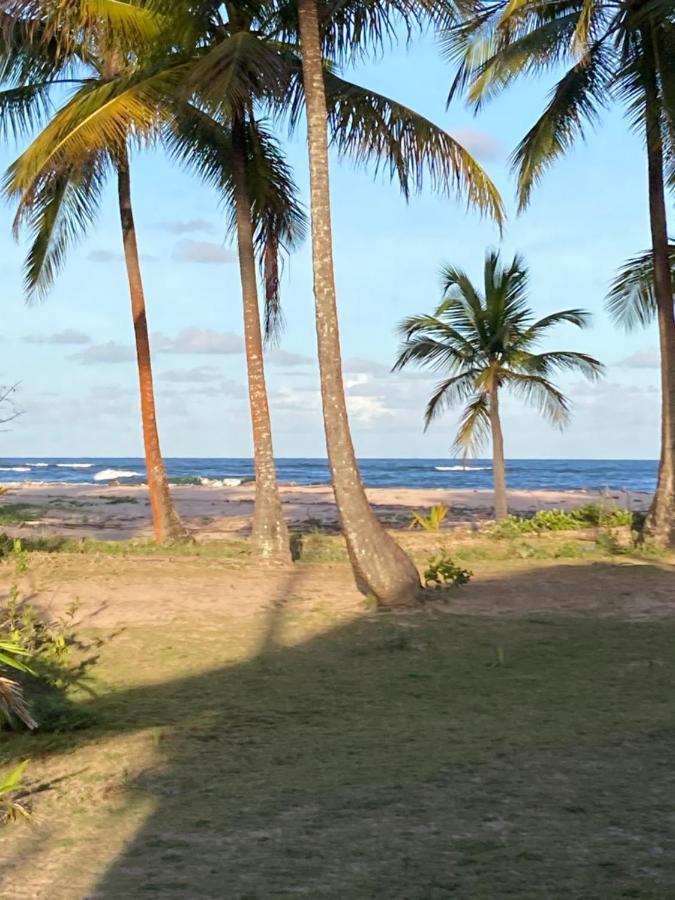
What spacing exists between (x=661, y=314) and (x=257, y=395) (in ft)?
17.8

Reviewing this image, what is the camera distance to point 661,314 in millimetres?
13469

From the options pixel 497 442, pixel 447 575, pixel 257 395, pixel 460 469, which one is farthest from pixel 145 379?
pixel 460 469

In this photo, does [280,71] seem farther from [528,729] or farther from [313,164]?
[528,729]

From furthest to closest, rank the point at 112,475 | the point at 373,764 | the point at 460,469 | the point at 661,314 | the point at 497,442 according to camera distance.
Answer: the point at 460,469, the point at 112,475, the point at 497,442, the point at 661,314, the point at 373,764

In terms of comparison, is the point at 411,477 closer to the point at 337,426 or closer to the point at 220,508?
the point at 220,508

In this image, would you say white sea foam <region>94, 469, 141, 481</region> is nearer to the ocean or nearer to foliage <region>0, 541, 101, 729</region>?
the ocean

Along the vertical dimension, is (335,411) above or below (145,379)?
below

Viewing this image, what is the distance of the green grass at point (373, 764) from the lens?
3996mm

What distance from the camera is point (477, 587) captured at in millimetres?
10875

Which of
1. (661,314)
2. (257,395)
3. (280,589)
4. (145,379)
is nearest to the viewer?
(280,589)

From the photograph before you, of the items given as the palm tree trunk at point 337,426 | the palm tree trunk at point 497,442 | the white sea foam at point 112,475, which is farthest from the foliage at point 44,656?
the white sea foam at point 112,475

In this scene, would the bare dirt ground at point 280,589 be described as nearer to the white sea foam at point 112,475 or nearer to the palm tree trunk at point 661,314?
the palm tree trunk at point 661,314

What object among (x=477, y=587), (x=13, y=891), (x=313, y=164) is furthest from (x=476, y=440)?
(x=13, y=891)

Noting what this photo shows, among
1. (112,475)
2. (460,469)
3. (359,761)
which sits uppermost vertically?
(112,475)
